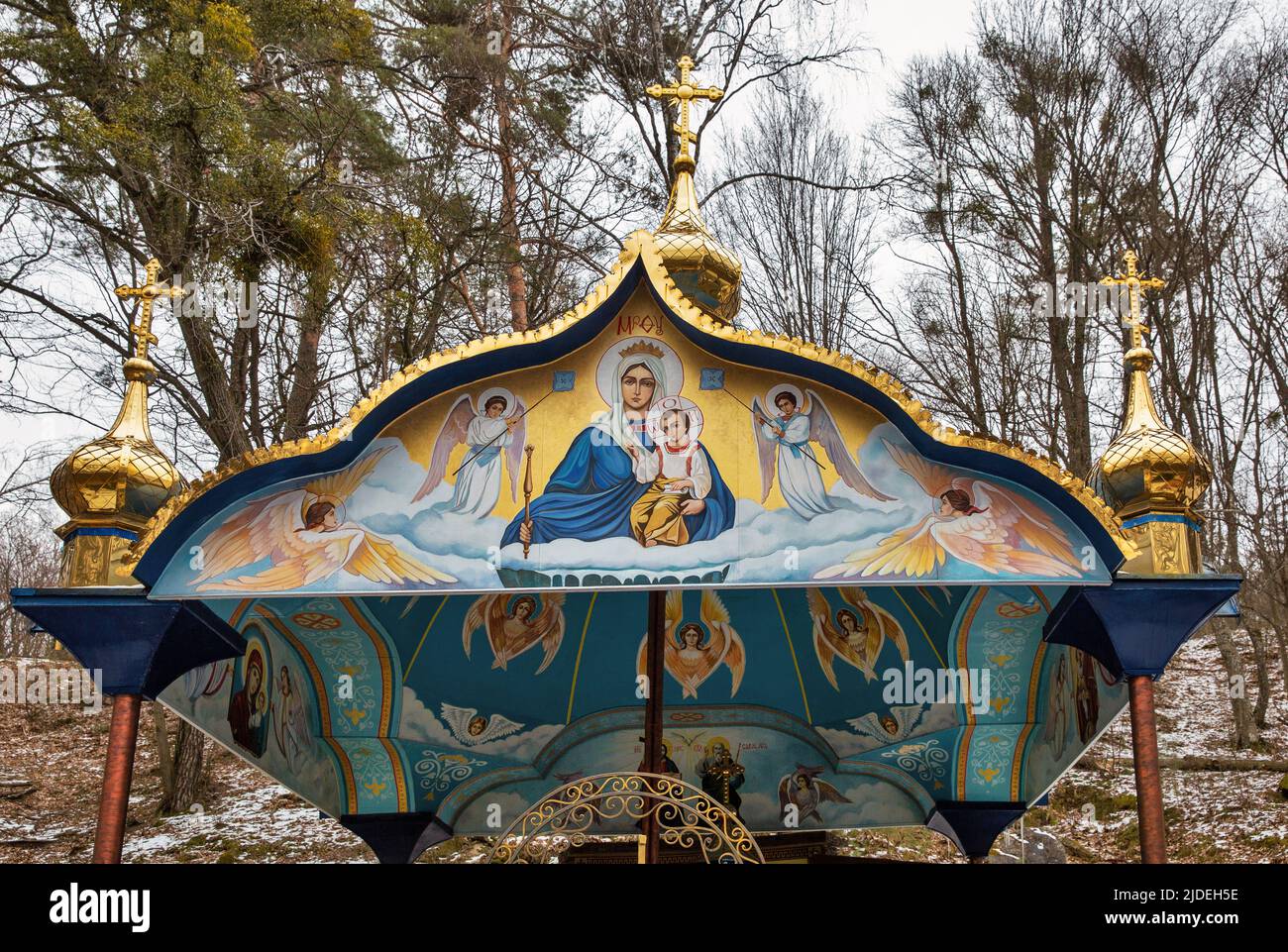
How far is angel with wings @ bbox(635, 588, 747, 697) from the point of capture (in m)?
11.0

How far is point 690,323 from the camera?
732 cm

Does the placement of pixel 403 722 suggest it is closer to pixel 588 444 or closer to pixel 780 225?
pixel 588 444

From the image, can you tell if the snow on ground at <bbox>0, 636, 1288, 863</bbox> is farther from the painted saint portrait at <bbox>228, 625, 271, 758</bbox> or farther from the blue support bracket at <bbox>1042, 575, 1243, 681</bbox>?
the blue support bracket at <bbox>1042, 575, 1243, 681</bbox>

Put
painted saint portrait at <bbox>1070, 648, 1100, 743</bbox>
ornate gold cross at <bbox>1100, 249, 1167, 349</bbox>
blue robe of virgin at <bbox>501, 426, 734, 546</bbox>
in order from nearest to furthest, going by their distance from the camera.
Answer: blue robe of virgin at <bbox>501, 426, 734, 546</bbox>
ornate gold cross at <bbox>1100, 249, 1167, 349</bbox>
painted saint portrait at <bbox>1070, 648, 1100, 743</bbox>

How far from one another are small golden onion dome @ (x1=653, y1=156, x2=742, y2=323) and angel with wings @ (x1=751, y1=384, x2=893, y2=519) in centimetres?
138

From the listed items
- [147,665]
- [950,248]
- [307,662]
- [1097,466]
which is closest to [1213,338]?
[950,248]

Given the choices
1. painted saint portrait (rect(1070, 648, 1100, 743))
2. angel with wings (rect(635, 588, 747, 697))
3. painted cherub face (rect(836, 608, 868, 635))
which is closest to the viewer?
painted saint portrait (rect(1070, 648, 1100, 743))

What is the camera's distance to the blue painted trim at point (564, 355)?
726cm

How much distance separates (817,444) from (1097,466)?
191cm

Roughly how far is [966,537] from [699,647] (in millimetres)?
4366

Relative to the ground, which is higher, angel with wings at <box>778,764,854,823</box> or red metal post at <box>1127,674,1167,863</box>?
red metal post at <box>1127,674,1167,863</box>

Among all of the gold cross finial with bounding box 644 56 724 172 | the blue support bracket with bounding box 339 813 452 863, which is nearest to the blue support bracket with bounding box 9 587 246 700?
the blue support bracket with bounding box 339 813 452 863

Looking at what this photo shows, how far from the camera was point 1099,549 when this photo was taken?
7.12 meters

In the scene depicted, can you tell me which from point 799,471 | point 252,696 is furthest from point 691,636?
point 799,471
